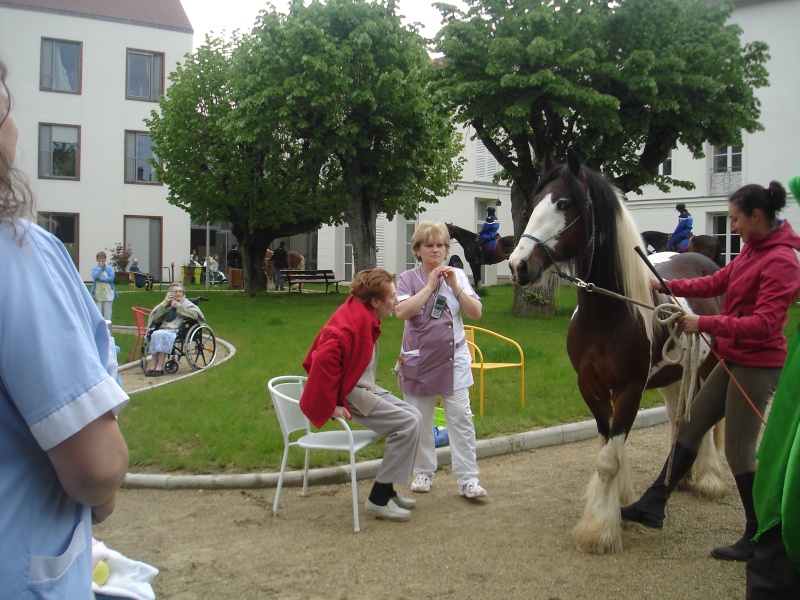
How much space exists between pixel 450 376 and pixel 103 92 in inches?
1383

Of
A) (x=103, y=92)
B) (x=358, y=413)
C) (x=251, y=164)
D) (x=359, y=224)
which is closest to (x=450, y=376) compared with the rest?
(x=358, y=413)

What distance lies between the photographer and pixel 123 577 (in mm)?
1982

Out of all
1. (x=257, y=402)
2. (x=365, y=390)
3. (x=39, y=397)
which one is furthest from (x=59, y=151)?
(x=39, y=397)

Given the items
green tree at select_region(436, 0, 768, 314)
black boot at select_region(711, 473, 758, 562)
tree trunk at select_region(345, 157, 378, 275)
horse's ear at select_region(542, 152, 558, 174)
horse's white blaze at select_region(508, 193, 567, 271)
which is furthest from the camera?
tree trunk at select_region(345, 157, 378, 275)

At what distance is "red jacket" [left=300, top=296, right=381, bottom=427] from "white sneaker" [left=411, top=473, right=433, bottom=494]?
113cm

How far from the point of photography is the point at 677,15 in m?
15.5

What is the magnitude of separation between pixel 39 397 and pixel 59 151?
125 ft

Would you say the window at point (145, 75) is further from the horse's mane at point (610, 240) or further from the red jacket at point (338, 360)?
the horse's mane at point (610, 240)

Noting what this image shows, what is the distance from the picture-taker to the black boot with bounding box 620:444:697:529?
4.58m

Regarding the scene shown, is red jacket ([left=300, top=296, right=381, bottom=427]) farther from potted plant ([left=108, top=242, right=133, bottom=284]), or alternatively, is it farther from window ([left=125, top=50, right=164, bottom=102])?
window ([left=125, top=50, right=164, bottom=102])

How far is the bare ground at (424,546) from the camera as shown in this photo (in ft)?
13.1

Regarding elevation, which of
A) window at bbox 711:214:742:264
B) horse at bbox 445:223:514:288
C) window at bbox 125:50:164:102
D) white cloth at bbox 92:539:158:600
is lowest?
white cloth at bbox 92:539:158:600

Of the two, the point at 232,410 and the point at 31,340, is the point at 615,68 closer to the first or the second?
the point at 232,410

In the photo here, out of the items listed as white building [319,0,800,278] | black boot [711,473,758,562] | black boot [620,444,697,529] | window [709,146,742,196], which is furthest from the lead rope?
window [709,146,742,196]
